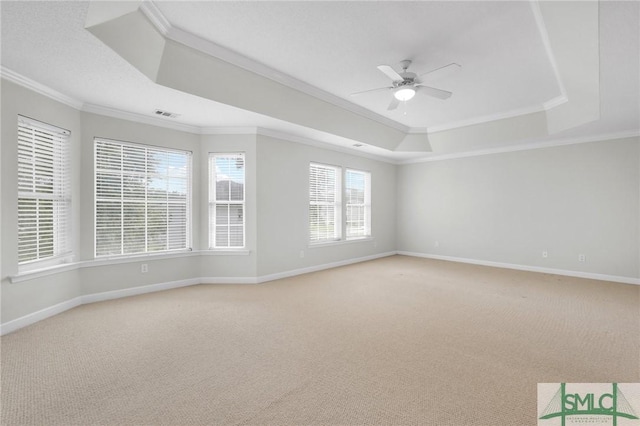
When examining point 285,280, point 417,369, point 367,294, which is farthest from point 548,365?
point 285,280

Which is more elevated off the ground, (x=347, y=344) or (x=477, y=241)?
(x=477, y=241)

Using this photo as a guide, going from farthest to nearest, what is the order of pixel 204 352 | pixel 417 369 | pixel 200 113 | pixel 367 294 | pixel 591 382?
pixel 367 294 < pixel 200 113 < pixel 204 352 < pixel 417 369 < pixel 591 382

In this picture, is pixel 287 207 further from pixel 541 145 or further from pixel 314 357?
pixel 541 145

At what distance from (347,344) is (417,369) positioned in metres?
0.66

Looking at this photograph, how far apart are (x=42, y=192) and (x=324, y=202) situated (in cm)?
425

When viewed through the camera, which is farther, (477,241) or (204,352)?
(477,241)

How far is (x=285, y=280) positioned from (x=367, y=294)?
1.49 m

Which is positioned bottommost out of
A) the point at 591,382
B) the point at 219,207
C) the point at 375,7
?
the point at 591,382

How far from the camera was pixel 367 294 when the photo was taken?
4.27 metres

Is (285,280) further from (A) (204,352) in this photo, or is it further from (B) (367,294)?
(A) (204,352)

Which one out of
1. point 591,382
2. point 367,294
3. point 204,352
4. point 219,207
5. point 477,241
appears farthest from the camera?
point 477,241

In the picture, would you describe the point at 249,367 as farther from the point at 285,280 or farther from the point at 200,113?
the point at 200,113

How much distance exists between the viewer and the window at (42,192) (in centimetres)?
311

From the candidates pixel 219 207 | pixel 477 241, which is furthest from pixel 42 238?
pixel 477 241
